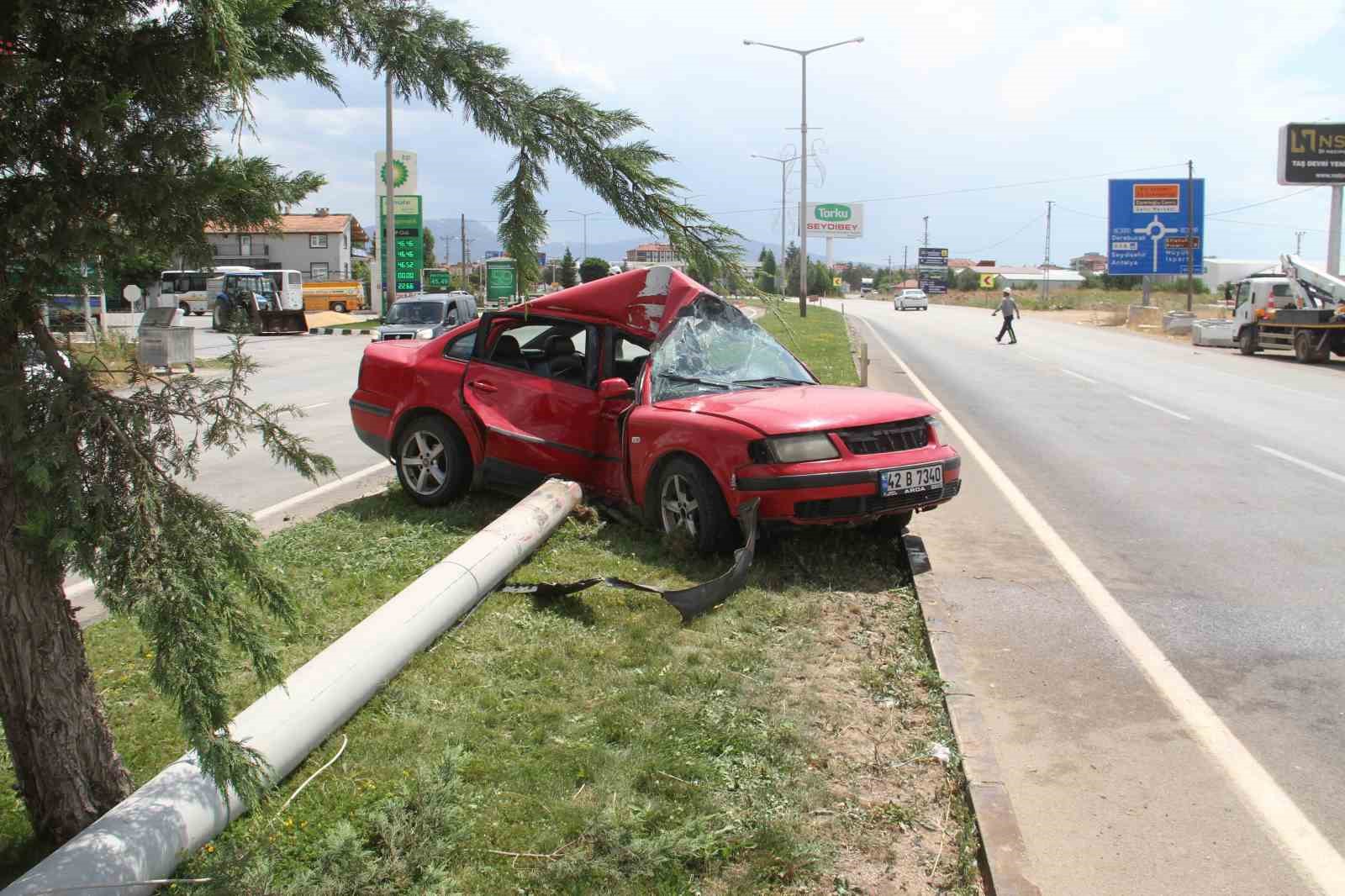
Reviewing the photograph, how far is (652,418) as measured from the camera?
23.1 ft

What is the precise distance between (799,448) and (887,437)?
676 mm

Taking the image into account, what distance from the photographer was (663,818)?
Answer: 3.50 meters

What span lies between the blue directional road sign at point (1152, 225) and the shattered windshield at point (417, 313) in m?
37.6

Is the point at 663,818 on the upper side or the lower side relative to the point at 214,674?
lower

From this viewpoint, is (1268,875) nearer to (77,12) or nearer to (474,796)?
(474,796)

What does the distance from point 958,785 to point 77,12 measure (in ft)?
11.4

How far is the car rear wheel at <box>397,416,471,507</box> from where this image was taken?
8.14 metres

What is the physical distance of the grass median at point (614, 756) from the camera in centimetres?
324

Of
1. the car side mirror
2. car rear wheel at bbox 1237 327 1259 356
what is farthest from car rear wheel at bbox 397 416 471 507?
car rear wheel at bbox 1237 327 1259 356

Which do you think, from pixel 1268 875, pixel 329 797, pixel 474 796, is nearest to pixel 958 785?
pixel 1268 875

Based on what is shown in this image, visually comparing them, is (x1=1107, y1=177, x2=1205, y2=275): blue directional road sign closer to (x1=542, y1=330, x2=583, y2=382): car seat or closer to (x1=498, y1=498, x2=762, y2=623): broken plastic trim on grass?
(x1=542, y1=330, x2=583, y2=382): car seat

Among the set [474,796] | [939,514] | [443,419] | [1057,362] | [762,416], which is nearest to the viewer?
[474,796]

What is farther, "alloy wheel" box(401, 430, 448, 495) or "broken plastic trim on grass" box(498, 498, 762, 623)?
"alloy wheel" box(401, 430, 448, 495)

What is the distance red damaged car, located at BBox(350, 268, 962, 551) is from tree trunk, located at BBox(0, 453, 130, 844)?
3.87m
